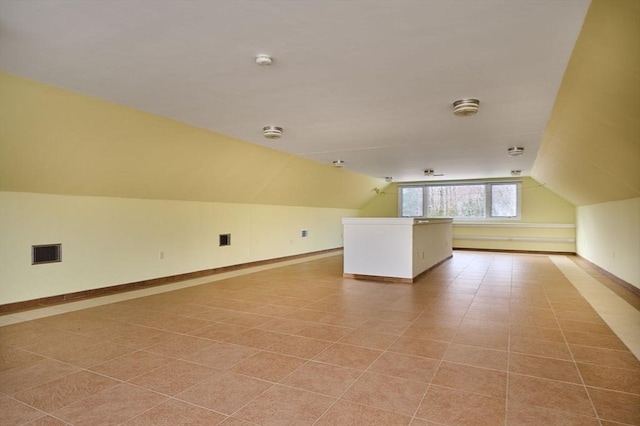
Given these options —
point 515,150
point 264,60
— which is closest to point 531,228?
point 515,150

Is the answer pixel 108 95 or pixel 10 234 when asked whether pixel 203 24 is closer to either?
pixel 108 95

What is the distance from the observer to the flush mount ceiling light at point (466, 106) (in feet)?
12.5

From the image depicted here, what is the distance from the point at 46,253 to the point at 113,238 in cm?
87

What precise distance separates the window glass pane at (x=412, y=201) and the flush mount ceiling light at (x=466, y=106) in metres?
9.00

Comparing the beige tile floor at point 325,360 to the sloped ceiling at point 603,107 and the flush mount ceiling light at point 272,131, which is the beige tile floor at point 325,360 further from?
the flush mount ceiling light at point 272,131

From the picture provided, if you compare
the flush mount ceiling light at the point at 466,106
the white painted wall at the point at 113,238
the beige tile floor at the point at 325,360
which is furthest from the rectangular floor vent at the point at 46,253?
the flush mount ceiling light at the point at 466,106

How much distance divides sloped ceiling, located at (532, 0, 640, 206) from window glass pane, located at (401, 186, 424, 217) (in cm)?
639

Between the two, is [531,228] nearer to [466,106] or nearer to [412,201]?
[412,201]

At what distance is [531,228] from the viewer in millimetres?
10984

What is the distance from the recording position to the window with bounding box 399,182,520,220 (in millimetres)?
11500

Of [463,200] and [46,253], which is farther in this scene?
[463,200]

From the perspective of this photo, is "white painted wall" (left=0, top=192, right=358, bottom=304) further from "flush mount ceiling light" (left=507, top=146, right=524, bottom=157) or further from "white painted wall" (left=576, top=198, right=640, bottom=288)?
"white painted wall" (left=576, top=198, right=640, bottom=288)

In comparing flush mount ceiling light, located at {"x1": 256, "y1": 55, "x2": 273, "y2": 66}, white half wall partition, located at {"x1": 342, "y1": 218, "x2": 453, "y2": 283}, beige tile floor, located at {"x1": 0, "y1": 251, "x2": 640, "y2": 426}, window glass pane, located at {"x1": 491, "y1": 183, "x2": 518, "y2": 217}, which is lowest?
beige tile floor, located at {"x1": 0, "y1": 251, "x2": 640, "y2": 426}

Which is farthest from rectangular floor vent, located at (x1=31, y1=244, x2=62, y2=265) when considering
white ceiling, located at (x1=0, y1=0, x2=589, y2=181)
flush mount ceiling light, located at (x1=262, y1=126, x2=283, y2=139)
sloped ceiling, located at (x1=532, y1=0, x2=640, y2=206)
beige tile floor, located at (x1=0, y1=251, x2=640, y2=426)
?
sloped ceiling, located at (x1=532, y1=0, x2=640, y2=206)
